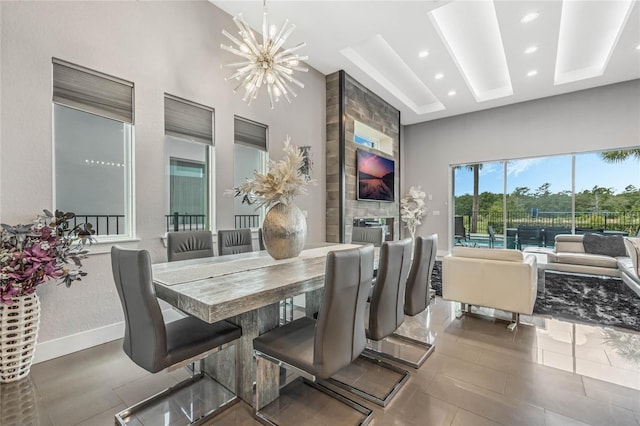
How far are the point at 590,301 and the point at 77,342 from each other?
18.5 feet

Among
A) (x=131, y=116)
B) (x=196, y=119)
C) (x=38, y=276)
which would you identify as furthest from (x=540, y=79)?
(x=38, y=276)

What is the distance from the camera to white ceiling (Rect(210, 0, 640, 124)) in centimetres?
347

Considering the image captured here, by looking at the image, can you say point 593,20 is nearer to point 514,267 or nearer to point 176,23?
point 514,267

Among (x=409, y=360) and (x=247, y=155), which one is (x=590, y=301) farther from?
(x=247, y=155)

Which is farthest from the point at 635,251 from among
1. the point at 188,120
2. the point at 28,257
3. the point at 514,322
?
the point at 28,257

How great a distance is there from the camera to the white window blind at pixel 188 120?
3123 mm

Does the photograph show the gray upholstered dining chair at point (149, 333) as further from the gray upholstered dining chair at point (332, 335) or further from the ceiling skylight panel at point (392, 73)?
the ceiling skylight panel at point (392, 73)

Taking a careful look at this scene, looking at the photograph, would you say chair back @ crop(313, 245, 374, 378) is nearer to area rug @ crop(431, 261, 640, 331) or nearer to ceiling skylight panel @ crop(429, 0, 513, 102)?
area rug @ crop(431, 261, 640, 331)

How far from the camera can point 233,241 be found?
299 cm

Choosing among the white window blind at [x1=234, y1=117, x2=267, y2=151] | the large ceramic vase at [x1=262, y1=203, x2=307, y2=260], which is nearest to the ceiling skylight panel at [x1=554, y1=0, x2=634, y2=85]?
the white window blind at [x1=234, y1=117, x2=267, y2=151]

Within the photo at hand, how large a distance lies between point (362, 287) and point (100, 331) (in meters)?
2.56

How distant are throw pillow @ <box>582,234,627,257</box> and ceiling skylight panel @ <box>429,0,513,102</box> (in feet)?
10.4

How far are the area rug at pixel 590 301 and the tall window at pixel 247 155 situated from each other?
10.2 ft

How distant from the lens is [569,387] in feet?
6.20
